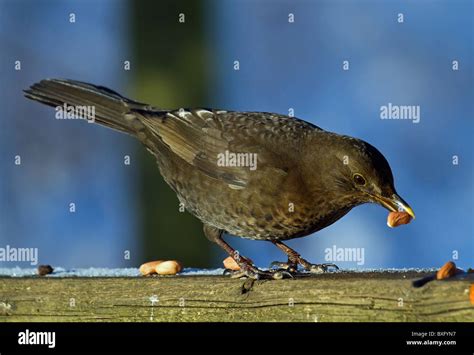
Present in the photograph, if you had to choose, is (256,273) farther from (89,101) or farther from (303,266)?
(89,101)

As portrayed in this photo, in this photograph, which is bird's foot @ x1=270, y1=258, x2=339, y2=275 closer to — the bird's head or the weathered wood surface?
the bird's head

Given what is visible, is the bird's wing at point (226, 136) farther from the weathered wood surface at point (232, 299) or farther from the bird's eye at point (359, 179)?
the weathered wood surface at point (232, 299)

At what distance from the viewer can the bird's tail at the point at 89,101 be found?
5277 mm

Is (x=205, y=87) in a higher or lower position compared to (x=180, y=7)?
lower

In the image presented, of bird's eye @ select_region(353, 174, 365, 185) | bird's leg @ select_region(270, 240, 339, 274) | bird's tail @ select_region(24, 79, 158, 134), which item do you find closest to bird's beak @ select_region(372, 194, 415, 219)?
bird's eye @ select_region(353, 174, 365, 185)

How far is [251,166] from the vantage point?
4.88 m

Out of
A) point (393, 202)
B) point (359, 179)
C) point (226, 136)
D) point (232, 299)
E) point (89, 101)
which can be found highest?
point (89, 101)

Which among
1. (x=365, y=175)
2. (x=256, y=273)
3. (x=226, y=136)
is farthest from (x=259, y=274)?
(x=226, y=136)

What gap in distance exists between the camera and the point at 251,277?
3953 millimetres

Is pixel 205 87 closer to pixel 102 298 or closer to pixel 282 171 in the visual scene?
pixel 282 171

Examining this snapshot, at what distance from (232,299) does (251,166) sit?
128 centimetres
